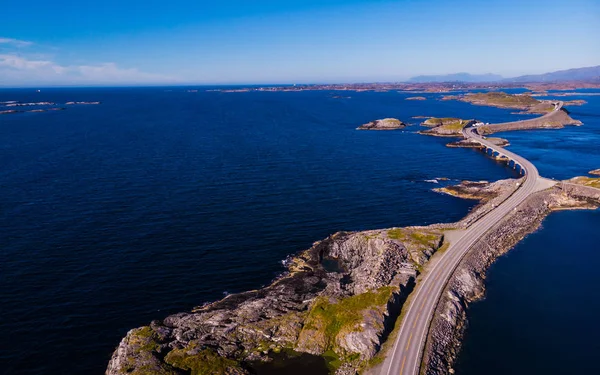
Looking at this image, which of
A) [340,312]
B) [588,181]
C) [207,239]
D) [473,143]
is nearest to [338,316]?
[340,312]

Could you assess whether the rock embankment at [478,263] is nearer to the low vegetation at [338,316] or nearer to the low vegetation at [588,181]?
the low vegetation at [588,181]

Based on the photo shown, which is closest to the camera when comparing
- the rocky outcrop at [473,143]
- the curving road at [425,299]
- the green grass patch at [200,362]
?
the green grass patch at [200,362]

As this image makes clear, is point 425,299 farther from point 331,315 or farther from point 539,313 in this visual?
point 539,313

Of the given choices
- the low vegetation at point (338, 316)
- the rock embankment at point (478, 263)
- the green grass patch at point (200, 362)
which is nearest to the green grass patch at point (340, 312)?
the low vegetation at point (338, 316)

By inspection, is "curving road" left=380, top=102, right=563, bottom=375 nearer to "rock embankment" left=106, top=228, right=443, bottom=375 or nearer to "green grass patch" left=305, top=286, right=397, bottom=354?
"rock embankment" left=106, top=228, right=443, bottom=375

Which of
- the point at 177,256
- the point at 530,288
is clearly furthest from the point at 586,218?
the point at 177,256

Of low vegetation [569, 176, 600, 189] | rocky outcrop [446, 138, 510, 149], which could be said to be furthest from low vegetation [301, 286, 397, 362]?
rocky outcrop [446, 138, 510, 149]

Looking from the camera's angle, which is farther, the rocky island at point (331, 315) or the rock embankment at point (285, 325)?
the rocky island at point (331, 315)

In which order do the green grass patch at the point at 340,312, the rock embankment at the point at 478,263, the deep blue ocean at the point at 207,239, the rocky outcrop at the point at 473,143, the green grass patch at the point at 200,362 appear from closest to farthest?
1. the green grass patch at the point at 200,362
2. the rock embankment at the point at 478,263
3. the green grass patch at the point at 340,312
4. the deep blue ocean at the point at 207,239
5. the rocky outcrop at the point at 473,143
